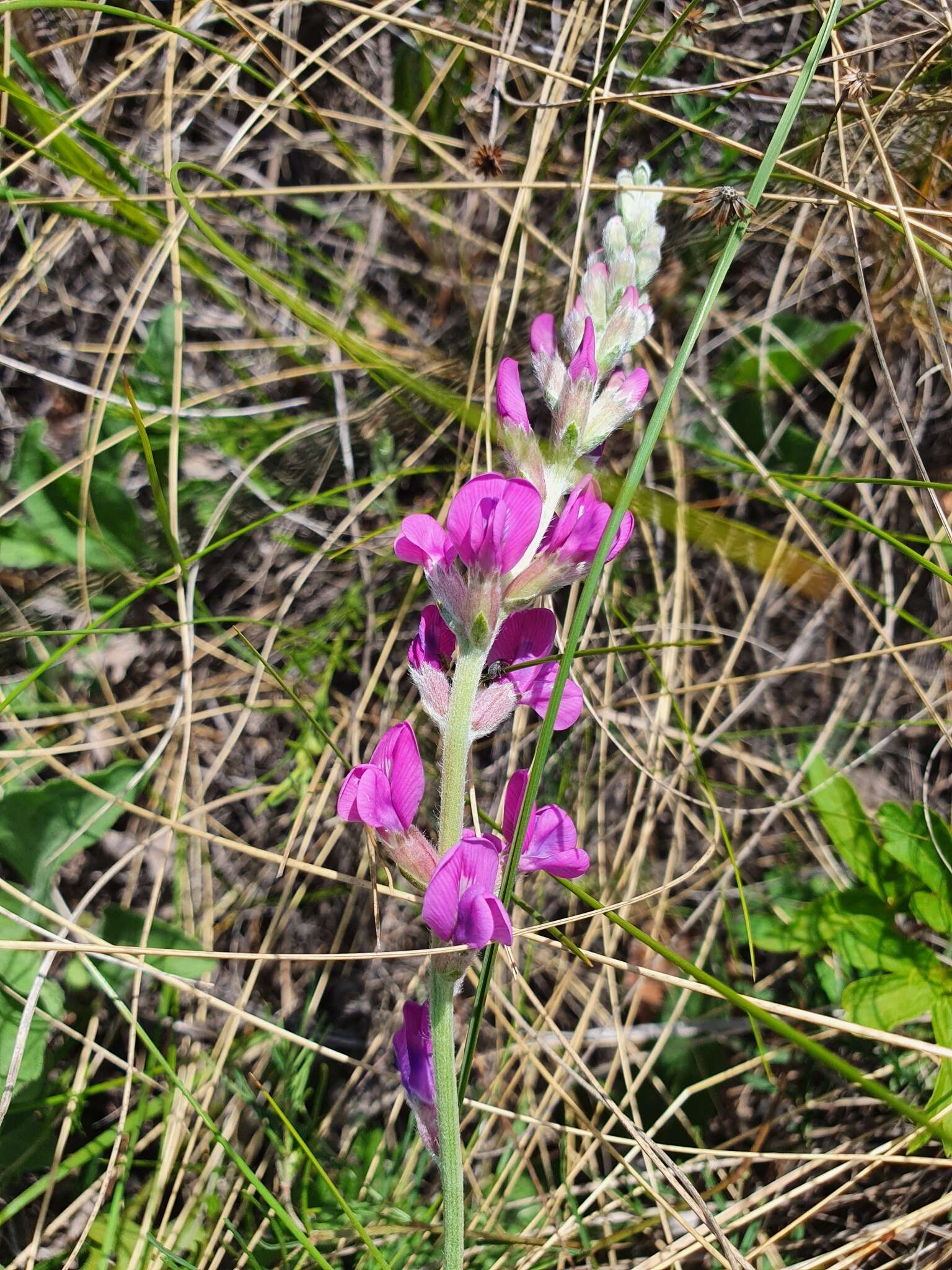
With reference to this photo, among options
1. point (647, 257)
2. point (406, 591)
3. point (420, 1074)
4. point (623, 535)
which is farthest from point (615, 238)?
point (420, 1074)

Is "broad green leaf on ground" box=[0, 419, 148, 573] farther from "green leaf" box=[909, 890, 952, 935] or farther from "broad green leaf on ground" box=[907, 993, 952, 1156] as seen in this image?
"broad green leaf on ground" box=[907, 993, 952, 1156]

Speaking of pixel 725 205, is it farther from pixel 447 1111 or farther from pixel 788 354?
pixel 447 1111

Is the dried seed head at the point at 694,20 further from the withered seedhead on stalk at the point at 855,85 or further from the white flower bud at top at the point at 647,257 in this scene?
the white flower bud at top at the point at 647,257

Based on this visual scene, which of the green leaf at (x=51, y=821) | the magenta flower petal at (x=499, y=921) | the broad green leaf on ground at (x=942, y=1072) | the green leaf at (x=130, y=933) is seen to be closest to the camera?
the magenta flower petal at (x=499, y=921)

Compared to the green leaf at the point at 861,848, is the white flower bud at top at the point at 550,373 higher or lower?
higher

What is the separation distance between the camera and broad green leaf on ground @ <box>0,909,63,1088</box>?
76.1 inches

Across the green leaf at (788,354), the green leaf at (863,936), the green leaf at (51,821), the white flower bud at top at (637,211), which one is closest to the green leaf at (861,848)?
the green leaf at (863,936)

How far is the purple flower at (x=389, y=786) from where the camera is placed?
4.79 ft

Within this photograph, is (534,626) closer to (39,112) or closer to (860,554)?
(860,554)

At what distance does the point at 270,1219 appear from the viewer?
1.86 metres

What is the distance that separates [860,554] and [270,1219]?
7.03 ft

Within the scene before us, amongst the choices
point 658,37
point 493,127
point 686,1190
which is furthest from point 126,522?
point 686,1190

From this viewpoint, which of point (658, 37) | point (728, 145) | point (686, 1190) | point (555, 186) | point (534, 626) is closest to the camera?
point (534, 626)

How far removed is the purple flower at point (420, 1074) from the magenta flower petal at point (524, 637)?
2.11ft
